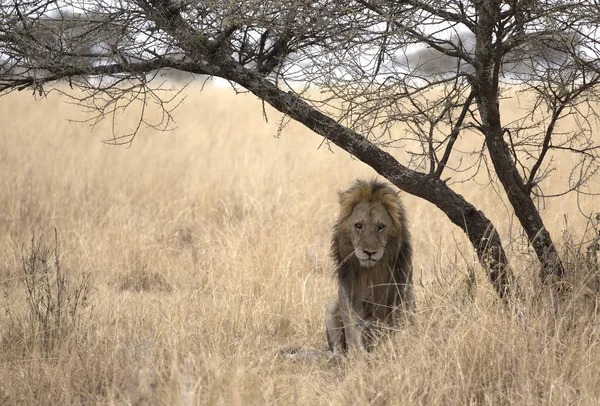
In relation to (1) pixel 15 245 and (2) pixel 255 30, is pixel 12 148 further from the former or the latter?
(2) pixel 255 30

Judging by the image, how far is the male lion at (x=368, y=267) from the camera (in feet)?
16.9

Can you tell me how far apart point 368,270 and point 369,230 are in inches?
16.3

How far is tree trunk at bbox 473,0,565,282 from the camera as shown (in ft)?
16.2

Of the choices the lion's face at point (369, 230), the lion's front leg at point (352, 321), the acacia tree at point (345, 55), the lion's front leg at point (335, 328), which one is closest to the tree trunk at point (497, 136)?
the acacia tree at point (345, 55)

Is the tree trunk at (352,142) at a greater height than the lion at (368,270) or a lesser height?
greater

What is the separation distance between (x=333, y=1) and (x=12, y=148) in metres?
9.55

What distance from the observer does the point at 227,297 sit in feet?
21.0

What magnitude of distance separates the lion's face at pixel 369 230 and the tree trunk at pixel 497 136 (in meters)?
0.86

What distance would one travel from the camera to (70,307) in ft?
17.9

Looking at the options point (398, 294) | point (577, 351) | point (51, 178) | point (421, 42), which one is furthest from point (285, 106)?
point (51, 178)

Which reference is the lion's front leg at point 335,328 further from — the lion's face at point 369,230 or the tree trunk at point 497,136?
the tree trunk at point 497,136

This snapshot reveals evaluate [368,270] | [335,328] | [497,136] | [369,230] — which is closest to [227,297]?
[335,328]

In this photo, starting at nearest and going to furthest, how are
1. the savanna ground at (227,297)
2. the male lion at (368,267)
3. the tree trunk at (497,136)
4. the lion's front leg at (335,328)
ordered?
1. the savanna ground at (227,297)
2. the tree trunk at (497,136)
3. the male lion at (368,267)
4. the lion's front leg at (335,328)

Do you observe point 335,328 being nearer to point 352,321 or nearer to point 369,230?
point 352,321
